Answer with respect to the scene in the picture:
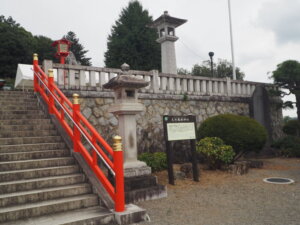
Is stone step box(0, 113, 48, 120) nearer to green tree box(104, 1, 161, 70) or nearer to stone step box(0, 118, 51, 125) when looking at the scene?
stone step box(0, 118, 51, 125)

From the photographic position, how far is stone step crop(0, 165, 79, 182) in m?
4.20

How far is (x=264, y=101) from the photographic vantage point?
11891 mm

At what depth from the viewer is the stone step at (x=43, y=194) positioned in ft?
12.2

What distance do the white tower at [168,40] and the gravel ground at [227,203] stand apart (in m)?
6.33

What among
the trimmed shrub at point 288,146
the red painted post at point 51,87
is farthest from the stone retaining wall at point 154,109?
the trimmed shrub at point 288,146

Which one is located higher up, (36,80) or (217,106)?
(36,80)

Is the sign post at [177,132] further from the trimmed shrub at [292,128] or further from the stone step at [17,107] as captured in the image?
the trimmed shrub at [292,128]

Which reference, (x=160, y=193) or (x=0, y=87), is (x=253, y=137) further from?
(x=0, y=87)

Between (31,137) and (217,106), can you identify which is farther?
(217,106)

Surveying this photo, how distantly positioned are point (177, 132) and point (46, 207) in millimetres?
3578

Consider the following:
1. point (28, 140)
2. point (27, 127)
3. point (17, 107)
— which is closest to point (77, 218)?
point (28, 140)

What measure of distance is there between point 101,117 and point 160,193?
11.1ft

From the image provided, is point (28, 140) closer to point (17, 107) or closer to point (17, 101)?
point (17, 107)

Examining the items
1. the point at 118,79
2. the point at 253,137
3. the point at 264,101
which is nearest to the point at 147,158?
the point at 118,79
